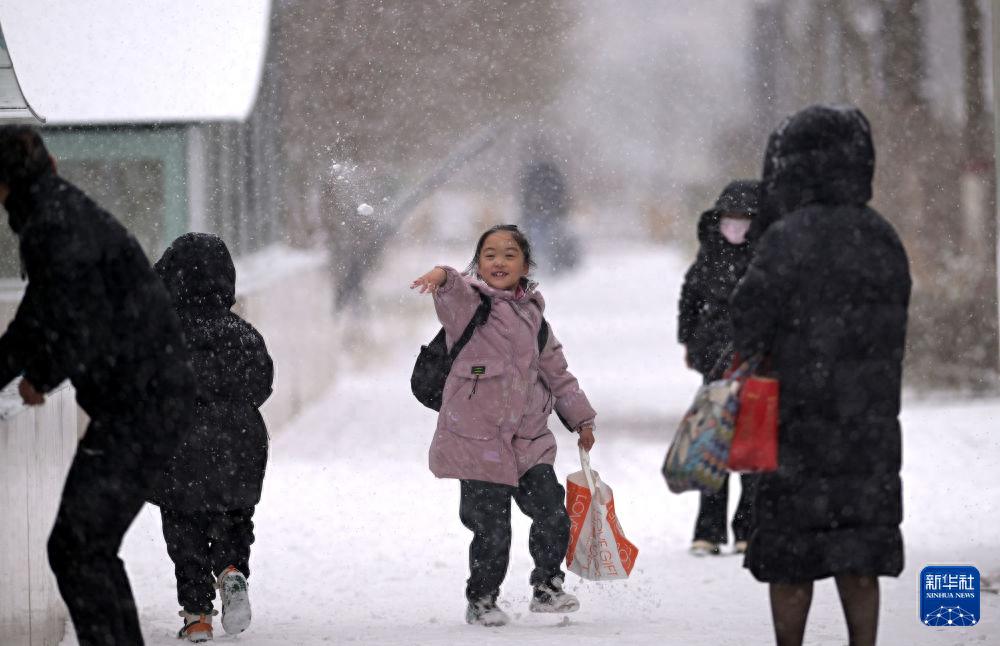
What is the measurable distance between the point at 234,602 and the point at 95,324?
173cm

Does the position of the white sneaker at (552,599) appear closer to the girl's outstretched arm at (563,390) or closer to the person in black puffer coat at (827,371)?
the girl's outstretched arm at (563,390)

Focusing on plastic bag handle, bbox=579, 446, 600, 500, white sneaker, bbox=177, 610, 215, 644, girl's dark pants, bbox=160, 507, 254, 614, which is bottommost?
white sneaker, bbox=177, 610, 215, 644

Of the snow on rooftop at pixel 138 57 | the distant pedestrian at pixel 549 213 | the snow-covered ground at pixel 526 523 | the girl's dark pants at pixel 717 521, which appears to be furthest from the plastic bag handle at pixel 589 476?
the distant pedestrian at pixel 549 213

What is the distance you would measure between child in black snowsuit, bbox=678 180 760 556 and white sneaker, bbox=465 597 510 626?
1595mm

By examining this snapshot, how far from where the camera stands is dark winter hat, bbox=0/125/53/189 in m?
3.41

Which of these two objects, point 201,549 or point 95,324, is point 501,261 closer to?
point 201,549

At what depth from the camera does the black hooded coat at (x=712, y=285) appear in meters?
6.29

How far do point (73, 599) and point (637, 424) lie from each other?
9342mm

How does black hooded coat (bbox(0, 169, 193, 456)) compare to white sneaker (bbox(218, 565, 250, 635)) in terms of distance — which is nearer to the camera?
black hooded coat (bbox(0, 169, 193, 456))

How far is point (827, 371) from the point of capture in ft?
11.4

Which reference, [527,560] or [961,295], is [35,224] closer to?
[527,560]

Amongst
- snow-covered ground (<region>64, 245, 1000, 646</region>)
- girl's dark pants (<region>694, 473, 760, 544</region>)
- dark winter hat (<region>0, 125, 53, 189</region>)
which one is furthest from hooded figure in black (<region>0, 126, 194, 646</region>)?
girl's dark pants (<region>694, 473, 760, 544</region>)

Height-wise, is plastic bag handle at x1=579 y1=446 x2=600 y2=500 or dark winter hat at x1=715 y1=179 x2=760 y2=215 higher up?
dark winter hat at x1=715 y1=179 x2=760 y2=215

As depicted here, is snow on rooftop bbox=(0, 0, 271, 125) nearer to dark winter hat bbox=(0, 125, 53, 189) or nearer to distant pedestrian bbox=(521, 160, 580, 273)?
distant pedestrian bbox=(521, 160, 580, 273)
